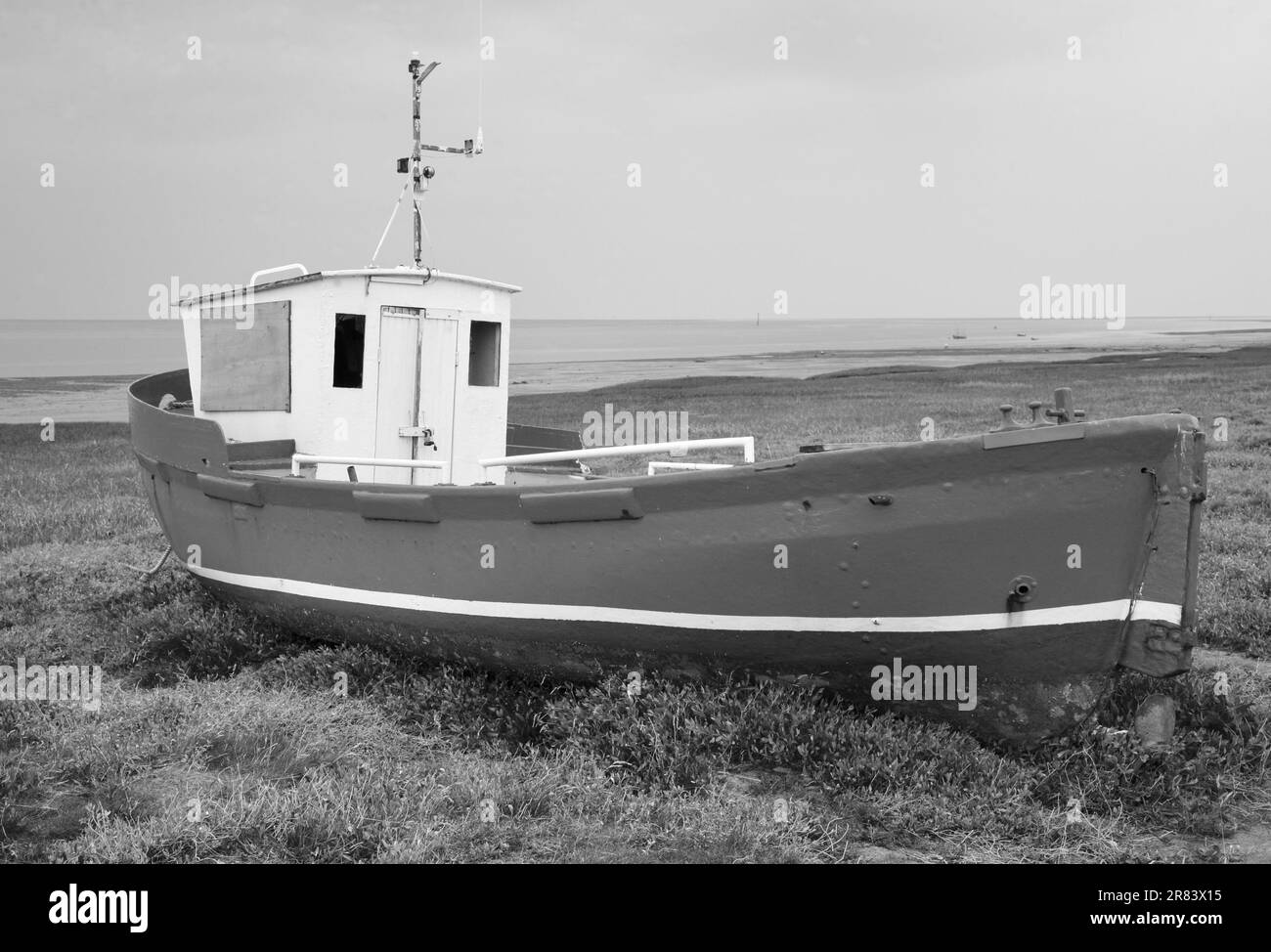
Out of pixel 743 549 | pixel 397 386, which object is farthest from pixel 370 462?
pixel 743 549

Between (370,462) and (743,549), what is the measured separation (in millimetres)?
2629

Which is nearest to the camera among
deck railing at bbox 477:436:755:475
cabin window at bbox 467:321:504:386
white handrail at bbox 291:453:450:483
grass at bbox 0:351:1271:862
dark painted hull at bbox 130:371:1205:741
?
grass at bbox 0:351:1271:862

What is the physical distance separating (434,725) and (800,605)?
7.49ft

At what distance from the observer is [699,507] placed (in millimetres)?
5664

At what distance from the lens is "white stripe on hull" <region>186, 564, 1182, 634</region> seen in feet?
17.2

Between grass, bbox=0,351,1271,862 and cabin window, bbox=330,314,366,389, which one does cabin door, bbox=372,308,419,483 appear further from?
grass, bbox=0,351,1271,862

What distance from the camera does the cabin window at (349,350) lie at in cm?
802

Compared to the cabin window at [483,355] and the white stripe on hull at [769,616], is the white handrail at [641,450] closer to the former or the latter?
the white stripe on hull at [769,616]

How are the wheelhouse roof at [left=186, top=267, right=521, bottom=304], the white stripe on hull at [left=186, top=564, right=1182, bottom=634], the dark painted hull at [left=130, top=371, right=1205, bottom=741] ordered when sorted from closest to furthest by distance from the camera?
the dark painted hull at [left=130, top=371, right=1205, bottom=741] → the white stripe on hull at [left=186, top=564, right=1182, bottom=634] → the wheelhouse roof at [left=186, top=267, right=521, bottom=304]

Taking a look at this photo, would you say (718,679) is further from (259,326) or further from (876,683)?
(259,326)

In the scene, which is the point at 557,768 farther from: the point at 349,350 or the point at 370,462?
the point at 349,350

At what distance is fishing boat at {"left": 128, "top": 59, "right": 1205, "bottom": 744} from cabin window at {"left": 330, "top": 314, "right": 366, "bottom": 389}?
0.05 ft

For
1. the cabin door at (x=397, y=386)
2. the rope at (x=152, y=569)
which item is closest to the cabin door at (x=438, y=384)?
the cabin door at (x=397, y=386)

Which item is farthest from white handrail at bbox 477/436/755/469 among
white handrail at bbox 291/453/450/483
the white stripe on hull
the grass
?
the grass
